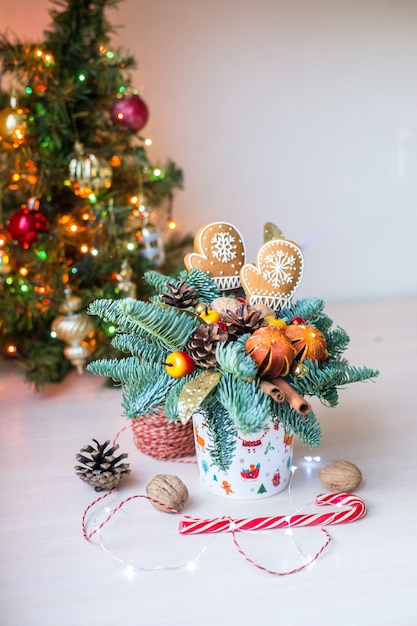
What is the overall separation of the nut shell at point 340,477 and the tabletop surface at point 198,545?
17 mm

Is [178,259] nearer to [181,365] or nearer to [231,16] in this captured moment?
[231,16]

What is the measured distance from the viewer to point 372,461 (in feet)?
2.66

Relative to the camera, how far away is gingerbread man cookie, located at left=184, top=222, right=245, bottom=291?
794 millimetres

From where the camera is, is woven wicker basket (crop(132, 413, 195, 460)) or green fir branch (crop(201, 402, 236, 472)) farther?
woven wicker basket (crop(132, 413, 195, 460))

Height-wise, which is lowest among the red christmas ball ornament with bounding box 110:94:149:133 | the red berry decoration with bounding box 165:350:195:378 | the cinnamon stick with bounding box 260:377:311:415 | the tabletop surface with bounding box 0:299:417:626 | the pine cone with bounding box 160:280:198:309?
the tabletop surface with bounding box 0:299:417:626

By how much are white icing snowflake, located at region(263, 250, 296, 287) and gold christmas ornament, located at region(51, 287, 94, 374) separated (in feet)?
1.36

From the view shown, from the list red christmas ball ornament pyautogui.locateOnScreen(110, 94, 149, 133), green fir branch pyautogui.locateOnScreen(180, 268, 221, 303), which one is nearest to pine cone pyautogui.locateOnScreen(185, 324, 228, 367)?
green fir branch pyautogui.locateOnScreen(180, 268, 221, 303)

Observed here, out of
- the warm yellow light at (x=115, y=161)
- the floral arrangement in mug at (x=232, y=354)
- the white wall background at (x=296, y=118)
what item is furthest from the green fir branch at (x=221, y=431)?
the white wall background at (x=296, y=118)

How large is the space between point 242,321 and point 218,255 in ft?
0.43

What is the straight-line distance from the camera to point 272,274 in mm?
771

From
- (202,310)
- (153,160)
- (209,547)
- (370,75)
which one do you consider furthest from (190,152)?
(209,547)

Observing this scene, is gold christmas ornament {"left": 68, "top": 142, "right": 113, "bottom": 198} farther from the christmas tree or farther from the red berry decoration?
the red berry decoration

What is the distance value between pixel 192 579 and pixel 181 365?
19 centimetres

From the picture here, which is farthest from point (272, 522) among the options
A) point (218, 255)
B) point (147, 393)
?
point (218, 255)
